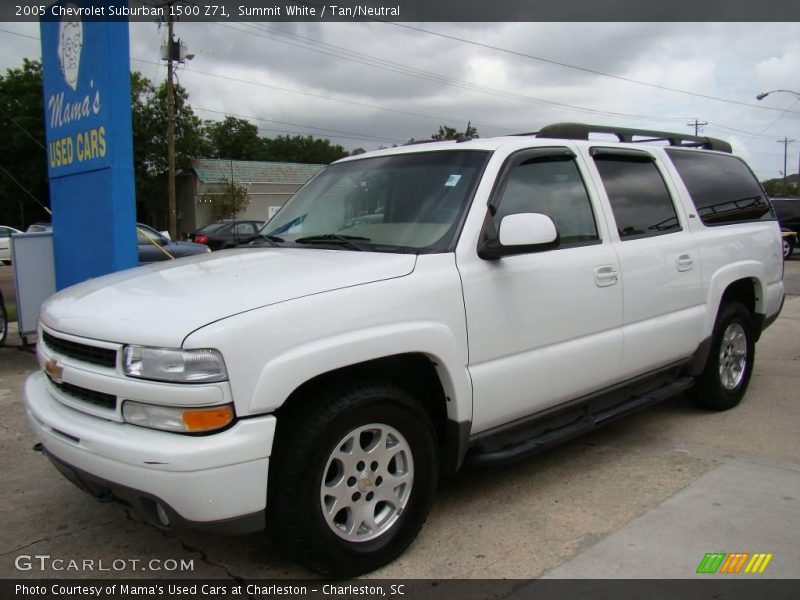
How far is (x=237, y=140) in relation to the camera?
238ft

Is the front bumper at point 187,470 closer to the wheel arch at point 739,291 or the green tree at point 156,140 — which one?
the wheel arch at point 739,291

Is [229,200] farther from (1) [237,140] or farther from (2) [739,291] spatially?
(2) [739,291]

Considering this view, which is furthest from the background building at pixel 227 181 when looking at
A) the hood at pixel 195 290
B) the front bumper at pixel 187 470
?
the front bumper at pixel 187 470

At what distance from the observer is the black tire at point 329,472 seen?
2.61 metres

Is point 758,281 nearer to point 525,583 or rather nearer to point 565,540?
point 565,540

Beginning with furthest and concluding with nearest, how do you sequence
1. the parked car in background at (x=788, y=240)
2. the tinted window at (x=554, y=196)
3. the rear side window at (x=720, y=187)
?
the parked car in background at (x=788, y=240), the rear side window at (x=720, y=187), the tinted window at (x=554, y=196)

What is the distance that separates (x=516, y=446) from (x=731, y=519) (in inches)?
43.2

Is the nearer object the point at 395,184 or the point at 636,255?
the point at 395,184

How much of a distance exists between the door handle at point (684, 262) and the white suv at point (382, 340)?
0.05ft

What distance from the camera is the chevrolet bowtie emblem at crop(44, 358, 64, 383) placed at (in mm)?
2893

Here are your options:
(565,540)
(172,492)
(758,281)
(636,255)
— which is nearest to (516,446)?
(565,540)

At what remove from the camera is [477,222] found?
10.9ft

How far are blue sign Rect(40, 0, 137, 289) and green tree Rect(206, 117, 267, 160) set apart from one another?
67215mm

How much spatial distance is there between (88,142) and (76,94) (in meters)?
0.58
